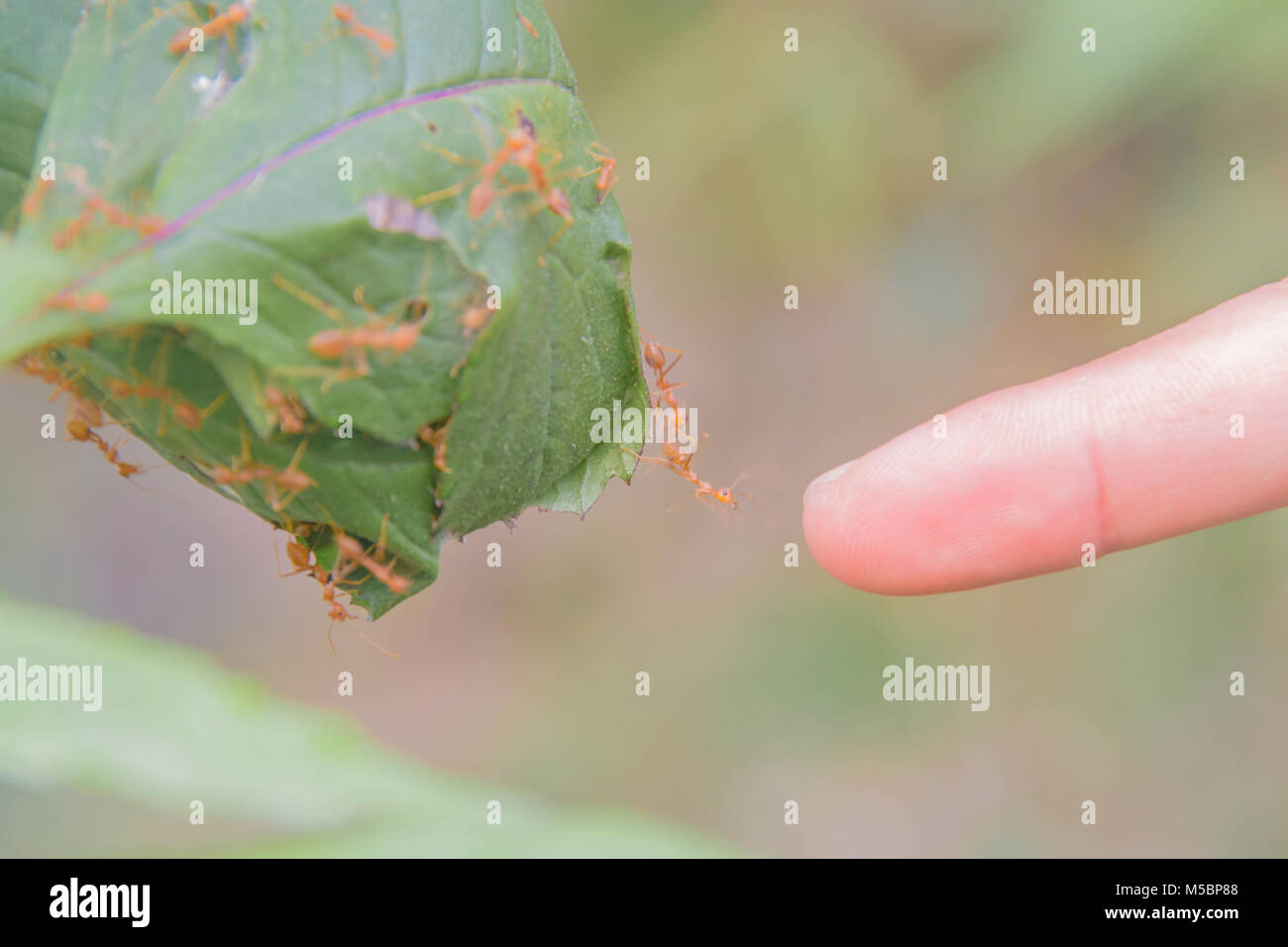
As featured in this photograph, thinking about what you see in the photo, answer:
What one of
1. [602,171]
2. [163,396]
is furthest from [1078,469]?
[163,396]

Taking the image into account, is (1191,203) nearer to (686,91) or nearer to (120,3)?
(686,91)

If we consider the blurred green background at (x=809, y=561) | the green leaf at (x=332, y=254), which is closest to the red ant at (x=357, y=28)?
the green leaf at (x=332, y=254)

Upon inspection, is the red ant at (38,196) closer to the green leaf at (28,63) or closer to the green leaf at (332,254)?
the green leaf at (332,254)

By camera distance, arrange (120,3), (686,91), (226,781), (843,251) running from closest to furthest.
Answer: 1. (226,781)
2. (120,3)
3. (686,91)
4. (843,251)

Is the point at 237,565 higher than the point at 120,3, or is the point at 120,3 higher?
the point at 120,3

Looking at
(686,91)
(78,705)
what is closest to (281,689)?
(686,91)

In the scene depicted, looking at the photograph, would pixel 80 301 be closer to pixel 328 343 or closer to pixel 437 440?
pixel 328 343
